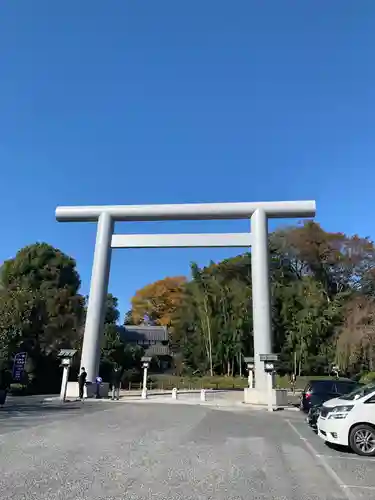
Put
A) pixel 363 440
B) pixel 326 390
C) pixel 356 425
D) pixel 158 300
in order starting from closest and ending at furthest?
pixel 363 440 < pixel 356 425 < pixel 326 390 < pixel 158 300

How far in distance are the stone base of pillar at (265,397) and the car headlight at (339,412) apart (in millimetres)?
12761

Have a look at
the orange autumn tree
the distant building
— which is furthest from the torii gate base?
the orange autumn tree

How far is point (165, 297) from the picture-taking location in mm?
70250

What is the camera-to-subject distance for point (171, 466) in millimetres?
6488

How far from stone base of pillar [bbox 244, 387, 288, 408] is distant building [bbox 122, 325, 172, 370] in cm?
3570

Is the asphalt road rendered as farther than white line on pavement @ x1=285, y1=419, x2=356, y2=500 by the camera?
No

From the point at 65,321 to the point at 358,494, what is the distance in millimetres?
33967

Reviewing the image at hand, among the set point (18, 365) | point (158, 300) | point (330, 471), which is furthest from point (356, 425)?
point (158, 300)

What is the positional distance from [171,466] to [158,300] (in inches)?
2558

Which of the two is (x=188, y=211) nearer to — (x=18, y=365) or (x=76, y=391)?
(x=76, y=391)

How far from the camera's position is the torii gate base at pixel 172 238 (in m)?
24.6

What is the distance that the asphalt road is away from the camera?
507 cm

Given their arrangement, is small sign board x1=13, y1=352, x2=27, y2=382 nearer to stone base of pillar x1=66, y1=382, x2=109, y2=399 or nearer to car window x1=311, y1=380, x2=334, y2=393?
stone base of pillar x1=66, y1=382, x2=109, y2=399

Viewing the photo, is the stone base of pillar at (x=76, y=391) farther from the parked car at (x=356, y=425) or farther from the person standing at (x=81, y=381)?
the parked car at (x=356, y=425)
